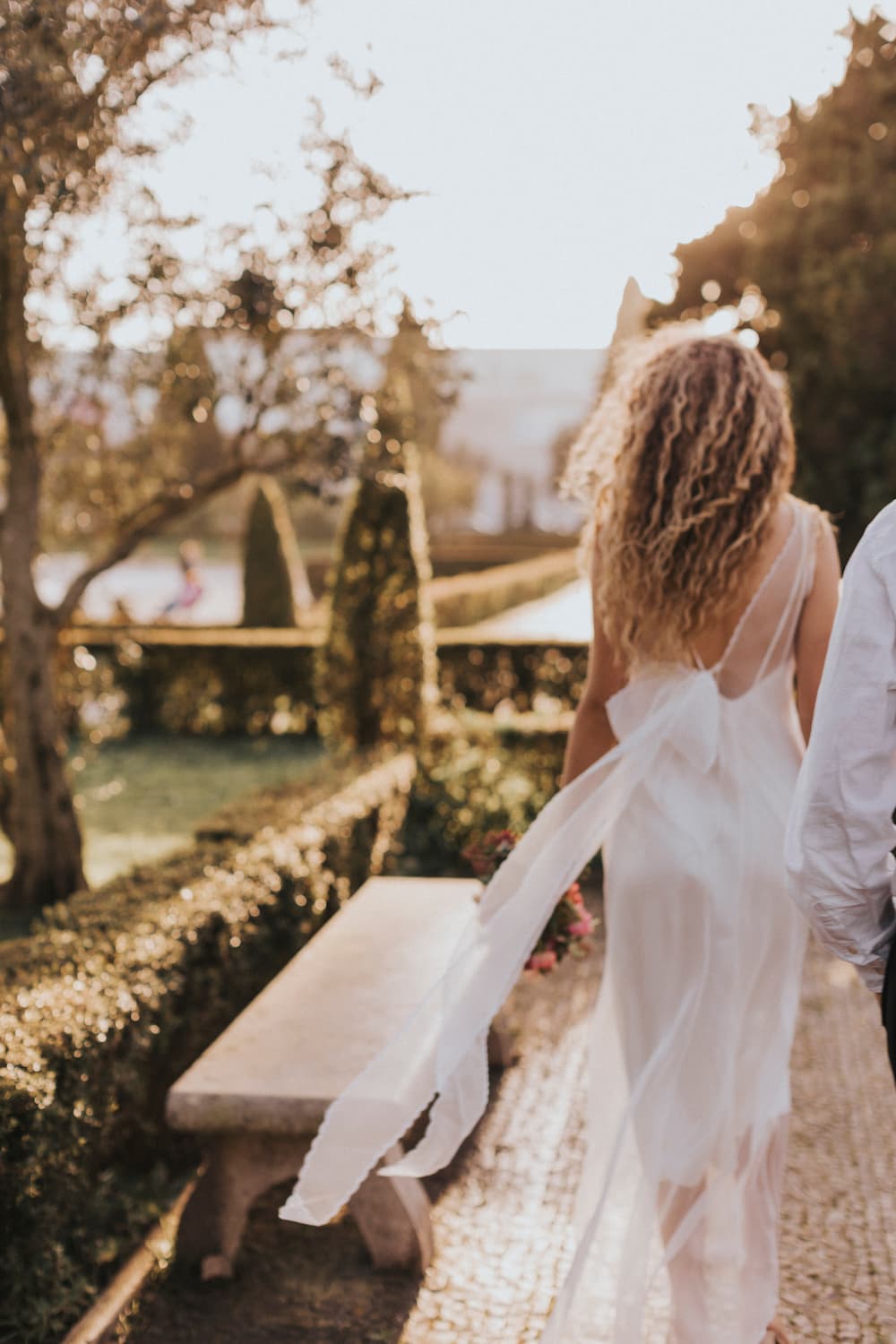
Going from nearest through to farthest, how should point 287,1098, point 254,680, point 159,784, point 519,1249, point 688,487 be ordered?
point 688,487
point 287,1098
point 519,1249
point 159,784
point 254,680

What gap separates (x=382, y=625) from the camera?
804 centimetres

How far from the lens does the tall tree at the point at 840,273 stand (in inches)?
432

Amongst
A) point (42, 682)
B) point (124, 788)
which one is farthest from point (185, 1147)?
point (124, 788)

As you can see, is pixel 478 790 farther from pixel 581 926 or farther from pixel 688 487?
pixel 688 487

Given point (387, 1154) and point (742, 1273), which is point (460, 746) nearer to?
A: point (387, 1154)

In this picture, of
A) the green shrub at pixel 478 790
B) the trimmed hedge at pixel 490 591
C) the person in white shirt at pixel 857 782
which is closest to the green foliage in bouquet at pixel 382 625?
the green shrub at pixel 478 790

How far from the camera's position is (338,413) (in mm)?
5309

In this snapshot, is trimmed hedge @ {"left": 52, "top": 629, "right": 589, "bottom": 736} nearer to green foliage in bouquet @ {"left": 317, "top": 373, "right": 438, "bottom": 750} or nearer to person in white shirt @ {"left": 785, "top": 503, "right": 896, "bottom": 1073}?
green foliage in bouquet @ {"left": 317, "top": 373, "right": 438, "bottom": 750}

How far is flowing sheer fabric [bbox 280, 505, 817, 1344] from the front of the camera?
2371 mm

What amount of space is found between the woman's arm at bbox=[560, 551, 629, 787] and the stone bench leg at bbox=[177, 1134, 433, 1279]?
1029mm

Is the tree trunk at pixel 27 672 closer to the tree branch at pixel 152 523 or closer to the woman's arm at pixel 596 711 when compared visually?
the tree branch at pixel 152 523

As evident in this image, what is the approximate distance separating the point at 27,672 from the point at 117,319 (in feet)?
4.92

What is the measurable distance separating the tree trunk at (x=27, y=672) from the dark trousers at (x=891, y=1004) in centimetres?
433

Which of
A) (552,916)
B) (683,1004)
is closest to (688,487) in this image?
(683,1004)
